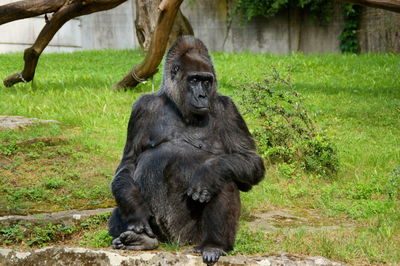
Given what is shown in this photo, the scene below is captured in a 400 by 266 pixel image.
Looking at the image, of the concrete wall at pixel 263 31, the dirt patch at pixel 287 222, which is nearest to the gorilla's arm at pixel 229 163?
the dirt patch at pixel 287 222

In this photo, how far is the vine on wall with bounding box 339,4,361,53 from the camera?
1652 cm

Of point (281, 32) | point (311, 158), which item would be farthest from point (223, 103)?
point (281, 32)

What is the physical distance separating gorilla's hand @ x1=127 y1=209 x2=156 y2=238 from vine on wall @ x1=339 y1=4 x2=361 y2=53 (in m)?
13.4

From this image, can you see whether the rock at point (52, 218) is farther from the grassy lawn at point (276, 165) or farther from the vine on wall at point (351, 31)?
the vine on wall at point (351, 31)

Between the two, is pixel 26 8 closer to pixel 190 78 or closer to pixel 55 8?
pixel 55 8

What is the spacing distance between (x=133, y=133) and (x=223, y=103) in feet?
2.16

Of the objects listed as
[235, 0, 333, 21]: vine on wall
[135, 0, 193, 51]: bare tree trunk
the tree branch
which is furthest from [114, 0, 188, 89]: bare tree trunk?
[235, 0, 333, 21]: vine on wall

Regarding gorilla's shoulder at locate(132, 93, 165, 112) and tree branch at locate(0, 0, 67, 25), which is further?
tree branch at locate(0, 0, 67, 25)

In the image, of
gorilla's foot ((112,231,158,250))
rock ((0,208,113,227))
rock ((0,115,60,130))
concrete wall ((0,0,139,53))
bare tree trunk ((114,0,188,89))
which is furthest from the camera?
concrete wall ((0,0,139,53))

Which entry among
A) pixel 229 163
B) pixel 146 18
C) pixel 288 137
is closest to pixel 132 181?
pixel 229 163

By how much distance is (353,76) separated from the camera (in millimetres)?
12188

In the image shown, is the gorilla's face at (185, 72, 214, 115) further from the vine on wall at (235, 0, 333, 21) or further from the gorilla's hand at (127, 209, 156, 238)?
the vine on wall at (235, 0, 333, 21)

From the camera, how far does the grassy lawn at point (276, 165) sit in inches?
185

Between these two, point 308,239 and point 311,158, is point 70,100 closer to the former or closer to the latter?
point 311,158
